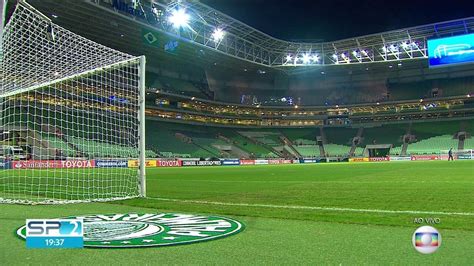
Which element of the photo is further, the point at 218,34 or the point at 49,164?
the point at 218,34

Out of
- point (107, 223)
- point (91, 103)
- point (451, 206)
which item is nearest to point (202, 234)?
point (107, 223)

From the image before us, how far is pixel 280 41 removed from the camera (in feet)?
183

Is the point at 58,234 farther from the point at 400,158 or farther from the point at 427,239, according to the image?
the point at 400,158

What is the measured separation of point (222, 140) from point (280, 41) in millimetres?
20939

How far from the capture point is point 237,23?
47.4 meters

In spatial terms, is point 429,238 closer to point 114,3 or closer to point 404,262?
point 404,262

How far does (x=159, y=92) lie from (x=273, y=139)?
24.4 metres

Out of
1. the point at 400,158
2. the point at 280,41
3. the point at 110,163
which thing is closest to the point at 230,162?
the point at 280,41

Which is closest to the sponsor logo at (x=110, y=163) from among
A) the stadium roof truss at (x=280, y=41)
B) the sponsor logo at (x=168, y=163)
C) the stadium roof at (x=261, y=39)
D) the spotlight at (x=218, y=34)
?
the stadium roof at (x=261, y=39)

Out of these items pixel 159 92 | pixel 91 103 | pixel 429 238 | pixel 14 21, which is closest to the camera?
pixel 429 238

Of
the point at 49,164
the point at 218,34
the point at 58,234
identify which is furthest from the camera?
the point at 218,34

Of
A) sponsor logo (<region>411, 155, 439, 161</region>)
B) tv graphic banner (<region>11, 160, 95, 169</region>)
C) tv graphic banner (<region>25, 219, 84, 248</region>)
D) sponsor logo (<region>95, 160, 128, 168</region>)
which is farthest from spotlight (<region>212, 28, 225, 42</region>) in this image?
tv graphic banner (<region>25, 219, 84, 248</region>)

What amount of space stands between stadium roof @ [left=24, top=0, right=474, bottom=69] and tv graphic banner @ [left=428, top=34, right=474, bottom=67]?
10.6 metres

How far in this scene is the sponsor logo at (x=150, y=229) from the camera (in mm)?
4922
